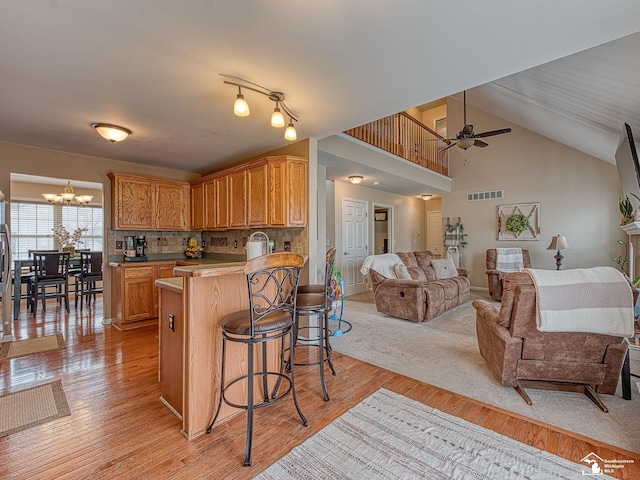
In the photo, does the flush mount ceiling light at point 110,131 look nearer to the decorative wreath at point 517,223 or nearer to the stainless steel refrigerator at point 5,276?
the stainless steel refrigerator at point 5,276

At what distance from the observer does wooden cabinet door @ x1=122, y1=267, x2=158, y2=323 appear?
4.17 m

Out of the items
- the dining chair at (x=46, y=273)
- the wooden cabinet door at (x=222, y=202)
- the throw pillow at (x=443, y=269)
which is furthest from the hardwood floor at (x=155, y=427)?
the throw pillow at (x=443, y=269)

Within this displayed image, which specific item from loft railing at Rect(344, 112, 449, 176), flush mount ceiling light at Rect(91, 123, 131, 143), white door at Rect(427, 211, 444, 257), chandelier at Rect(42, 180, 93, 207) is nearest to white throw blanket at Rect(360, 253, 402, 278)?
loft railing at Rect(344, 112, 449, 176)

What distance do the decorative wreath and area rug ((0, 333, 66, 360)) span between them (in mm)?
8540

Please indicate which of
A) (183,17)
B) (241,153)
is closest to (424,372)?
(183,17)

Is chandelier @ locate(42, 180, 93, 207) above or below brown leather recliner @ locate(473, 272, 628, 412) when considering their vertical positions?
above

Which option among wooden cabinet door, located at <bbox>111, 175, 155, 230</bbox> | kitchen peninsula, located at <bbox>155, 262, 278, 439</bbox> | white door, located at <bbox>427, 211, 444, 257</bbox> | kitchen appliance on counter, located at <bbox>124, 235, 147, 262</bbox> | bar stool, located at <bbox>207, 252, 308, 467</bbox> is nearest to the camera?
bar stool, located at <bbox>207, 252, 308, 467</bbox>

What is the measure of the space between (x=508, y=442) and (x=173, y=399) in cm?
229

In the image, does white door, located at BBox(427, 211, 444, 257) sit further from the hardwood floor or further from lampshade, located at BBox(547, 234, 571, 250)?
the hardwood floor

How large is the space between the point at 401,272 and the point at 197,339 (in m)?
3.76

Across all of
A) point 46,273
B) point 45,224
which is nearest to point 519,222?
point 46,273

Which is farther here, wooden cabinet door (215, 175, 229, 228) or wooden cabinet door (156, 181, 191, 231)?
wooden cabinet door (156, 181, 191, 231)

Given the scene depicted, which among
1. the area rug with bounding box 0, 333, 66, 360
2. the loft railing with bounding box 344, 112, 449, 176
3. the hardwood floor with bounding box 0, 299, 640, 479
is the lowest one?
the hardwood floor with bounding box 0, 299, 640, 479

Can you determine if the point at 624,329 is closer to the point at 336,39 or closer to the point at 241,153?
the point at 336,39
